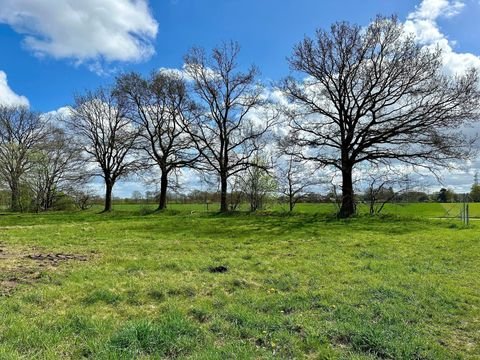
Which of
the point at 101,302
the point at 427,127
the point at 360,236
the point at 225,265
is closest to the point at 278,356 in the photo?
the point at 101,302

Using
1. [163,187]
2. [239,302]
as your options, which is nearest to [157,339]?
[239,302]


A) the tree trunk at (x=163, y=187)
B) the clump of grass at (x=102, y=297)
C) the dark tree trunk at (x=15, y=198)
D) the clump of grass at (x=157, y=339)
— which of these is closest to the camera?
the clump of grass at (x=157, y=339)

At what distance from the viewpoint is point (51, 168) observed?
144ft

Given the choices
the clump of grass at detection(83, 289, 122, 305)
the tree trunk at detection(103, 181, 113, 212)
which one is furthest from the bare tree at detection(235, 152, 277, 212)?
the clump of grass at detection(83, 289, 122, 305)

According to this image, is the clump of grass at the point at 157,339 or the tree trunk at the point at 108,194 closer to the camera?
the clump of grass at the point at 157,339

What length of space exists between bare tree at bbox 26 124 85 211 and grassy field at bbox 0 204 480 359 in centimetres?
3266

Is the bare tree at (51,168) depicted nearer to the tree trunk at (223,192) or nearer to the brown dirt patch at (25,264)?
the tree trunk at (223,192)

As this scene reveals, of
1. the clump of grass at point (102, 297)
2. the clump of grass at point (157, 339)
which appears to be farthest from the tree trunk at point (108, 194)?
the clump of grass at point (157, 339)

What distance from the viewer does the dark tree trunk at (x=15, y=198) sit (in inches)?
1663

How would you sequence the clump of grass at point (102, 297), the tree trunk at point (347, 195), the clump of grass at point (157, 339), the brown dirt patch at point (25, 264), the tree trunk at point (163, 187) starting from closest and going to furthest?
the clump of grass at point (157, 339), the clump of grass at point (102, 297), the brown dirt patch at point (25, 264), the tree trunk at point (347, 195), the tree trunk at point (163, 187)

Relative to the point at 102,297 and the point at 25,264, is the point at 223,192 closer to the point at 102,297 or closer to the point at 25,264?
the point at 25,264

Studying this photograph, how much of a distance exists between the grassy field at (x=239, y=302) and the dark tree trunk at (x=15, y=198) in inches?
1350

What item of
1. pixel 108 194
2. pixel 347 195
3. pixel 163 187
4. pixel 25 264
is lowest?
pixel 25 264

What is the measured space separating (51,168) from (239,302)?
43.3m
